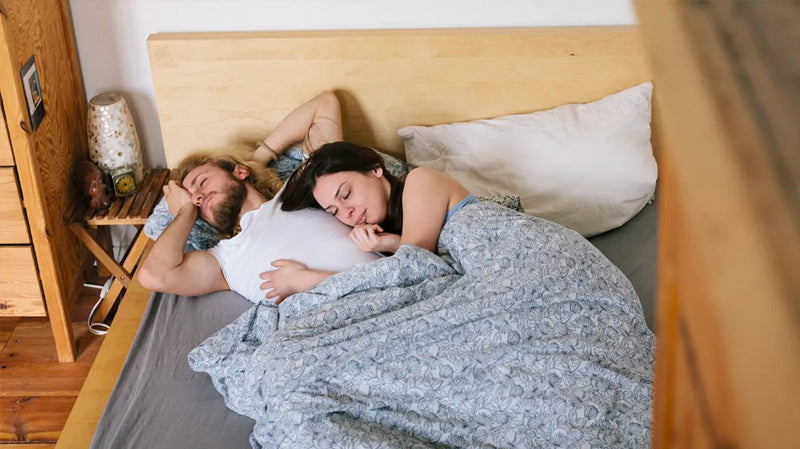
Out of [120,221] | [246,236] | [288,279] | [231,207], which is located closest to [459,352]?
[288,279]

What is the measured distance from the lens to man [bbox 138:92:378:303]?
6.32 ft

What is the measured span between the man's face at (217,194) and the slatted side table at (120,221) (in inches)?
10.9

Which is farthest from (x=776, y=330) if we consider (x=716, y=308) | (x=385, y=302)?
(x=385, y=302)

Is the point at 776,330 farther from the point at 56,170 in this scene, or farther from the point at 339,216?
the point at 56,170

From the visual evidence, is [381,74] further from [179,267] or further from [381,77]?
[179,267]

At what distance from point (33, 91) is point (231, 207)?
60 centimetres

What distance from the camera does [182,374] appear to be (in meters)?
1.77

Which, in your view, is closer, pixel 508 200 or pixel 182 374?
pixel 182 374

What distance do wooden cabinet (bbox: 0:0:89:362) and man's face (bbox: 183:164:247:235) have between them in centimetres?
40

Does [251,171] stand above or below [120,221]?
above

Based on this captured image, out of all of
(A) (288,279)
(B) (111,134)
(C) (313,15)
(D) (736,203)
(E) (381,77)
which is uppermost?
(D) (736,203)

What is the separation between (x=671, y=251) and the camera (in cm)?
30

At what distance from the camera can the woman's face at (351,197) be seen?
1.93 metres

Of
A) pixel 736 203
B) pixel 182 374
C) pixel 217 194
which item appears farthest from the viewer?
pixel 217 194
